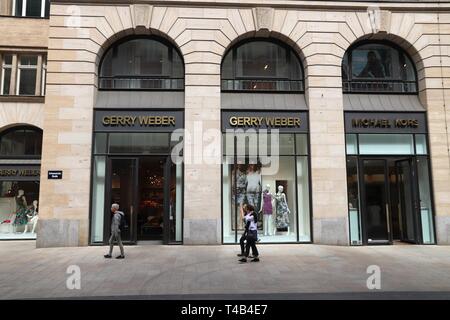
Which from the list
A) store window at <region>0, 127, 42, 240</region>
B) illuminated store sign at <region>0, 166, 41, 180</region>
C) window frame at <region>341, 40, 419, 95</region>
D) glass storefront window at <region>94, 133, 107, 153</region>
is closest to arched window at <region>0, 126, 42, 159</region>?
store window at <region>0, 127, 42, 240</region>

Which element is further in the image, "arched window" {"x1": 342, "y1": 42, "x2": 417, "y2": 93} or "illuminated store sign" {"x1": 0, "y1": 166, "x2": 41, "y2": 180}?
Answer: "illuminated store sign" {"x1": 0, "y1": 166, "x2": 41, "y2": 180}

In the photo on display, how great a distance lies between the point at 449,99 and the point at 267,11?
27.8 ft

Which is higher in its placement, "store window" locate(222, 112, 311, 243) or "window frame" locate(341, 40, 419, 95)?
"window frame" locate(341, 40, 419, 95)

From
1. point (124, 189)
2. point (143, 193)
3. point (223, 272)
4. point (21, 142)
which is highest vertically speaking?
point (21, 142)

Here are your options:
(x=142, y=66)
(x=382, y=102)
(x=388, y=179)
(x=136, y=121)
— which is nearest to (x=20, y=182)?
(x=136, y=121)

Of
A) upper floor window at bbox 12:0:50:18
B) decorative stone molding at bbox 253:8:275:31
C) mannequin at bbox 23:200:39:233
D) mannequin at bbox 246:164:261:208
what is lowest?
mannequin at bbox 23:200:39:233

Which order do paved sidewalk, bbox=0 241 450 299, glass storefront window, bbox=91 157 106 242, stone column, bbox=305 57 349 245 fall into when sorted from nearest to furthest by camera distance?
paved sidewalk, bbox=0 241 450 299 < glass storefront window, bbox=91 157 106 242 < stone column, bbox=305 57 349 245

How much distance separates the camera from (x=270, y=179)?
50.1 ft

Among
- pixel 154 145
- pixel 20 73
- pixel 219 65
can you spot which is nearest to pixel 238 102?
pixel 219 65

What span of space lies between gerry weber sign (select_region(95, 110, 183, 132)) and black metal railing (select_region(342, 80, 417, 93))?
24.1 ft

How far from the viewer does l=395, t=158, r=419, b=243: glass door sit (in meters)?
15.1

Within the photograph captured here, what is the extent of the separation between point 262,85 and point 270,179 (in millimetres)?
3978

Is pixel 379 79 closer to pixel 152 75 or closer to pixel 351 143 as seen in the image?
pixel 351 143

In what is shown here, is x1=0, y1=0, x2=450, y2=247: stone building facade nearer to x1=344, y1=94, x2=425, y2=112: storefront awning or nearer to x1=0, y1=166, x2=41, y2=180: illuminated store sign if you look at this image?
x1=344, y1=94, x2=425, y2=112: storefront awning
